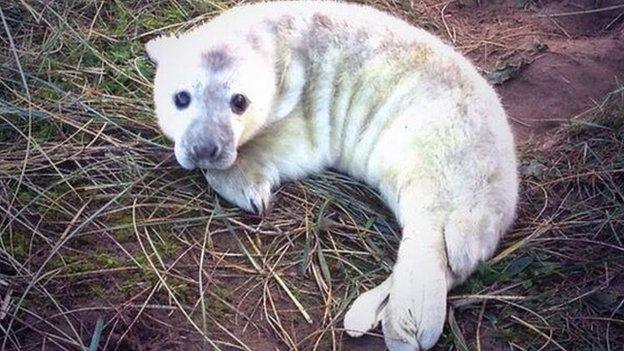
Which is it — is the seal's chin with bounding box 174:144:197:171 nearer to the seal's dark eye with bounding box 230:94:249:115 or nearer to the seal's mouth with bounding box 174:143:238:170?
the seal's mouth with bounding box 174:143:238:170

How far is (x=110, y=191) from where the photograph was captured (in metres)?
3.30

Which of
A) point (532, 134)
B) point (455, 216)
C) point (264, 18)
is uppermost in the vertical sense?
point (264, 18)

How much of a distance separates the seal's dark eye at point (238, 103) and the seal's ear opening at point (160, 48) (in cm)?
48

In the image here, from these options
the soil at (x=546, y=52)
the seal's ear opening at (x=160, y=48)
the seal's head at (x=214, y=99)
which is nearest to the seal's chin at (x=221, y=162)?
the seal's head at (x=214, y=99)

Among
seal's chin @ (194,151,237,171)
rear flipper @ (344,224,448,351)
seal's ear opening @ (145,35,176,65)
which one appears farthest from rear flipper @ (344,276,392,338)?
seal's ear opening @ (145,35,176,65)

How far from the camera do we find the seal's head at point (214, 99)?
322 cm

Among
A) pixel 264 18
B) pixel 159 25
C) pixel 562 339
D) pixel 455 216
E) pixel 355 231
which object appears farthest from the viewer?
pixel 159 25

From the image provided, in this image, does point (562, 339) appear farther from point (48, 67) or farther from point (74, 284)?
point (48, 67)

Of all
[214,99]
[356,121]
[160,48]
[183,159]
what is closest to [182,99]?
[214,99]

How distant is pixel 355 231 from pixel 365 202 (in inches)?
7.8

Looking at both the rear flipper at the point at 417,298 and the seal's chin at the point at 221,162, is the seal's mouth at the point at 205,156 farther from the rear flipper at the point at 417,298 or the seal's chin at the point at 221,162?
the rear flipper at the point at 417,298

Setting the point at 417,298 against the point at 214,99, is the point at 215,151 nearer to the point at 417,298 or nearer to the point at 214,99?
the point at 214,99

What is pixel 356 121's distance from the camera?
A: 3539 mm

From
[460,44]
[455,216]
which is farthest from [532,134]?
[455,216]
